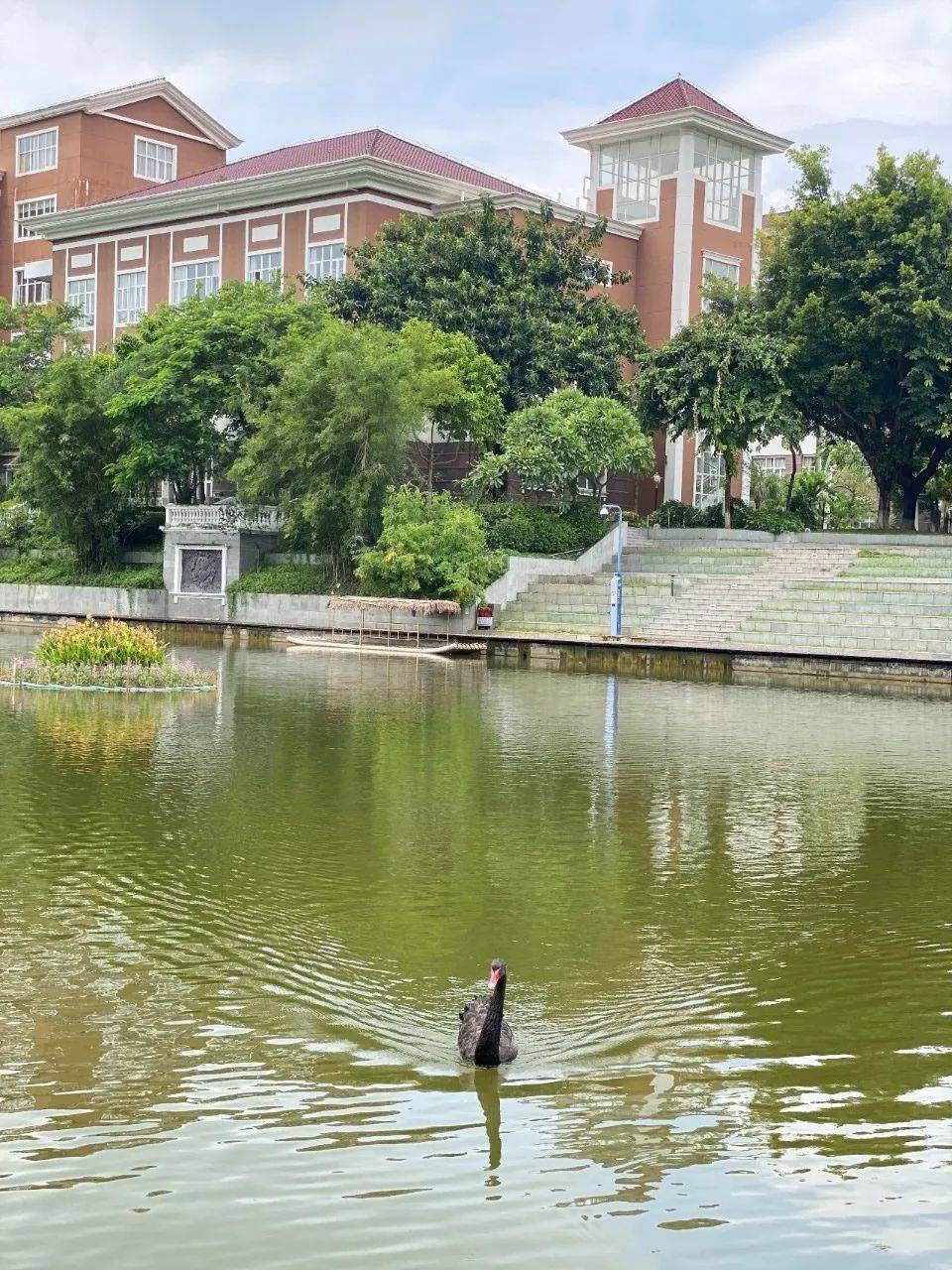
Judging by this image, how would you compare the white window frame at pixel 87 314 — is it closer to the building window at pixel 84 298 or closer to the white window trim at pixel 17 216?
the building window at pixel 84 298

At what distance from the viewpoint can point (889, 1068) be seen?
8375 mm

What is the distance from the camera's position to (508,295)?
50.5m

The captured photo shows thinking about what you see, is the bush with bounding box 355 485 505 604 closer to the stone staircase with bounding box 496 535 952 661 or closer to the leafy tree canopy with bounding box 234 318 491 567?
the leafy tree canopy with bounding box 234 318 491 567

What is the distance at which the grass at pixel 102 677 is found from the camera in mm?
26625

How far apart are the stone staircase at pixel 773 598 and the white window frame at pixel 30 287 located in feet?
110

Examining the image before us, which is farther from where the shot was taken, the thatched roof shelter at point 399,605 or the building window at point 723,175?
the building window at point 723,175

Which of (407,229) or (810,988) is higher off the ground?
(407,229)

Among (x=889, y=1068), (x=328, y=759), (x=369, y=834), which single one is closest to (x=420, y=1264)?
(x=889, y=1068)

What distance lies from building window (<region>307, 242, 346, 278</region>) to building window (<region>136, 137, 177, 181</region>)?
642 inches

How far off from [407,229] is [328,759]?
1431 inches

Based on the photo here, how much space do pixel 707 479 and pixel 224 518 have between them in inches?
776

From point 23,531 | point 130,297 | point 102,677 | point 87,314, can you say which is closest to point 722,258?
point 130,297

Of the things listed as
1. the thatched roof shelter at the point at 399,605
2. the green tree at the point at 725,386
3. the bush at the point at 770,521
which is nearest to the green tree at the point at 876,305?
the green tree at the point at 725,386

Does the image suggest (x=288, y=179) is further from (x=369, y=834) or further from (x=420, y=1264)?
(x=420, y=1264)
